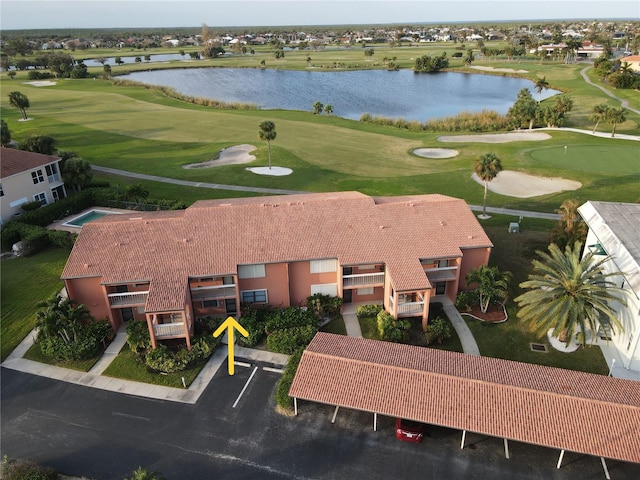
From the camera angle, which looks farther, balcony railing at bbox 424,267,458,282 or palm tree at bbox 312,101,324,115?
palm tree at bbox 312,101,324,115

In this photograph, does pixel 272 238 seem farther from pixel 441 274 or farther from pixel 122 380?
pixel 122 380

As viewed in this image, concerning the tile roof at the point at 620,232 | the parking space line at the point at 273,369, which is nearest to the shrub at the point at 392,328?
the parking space line at the point at 273,369

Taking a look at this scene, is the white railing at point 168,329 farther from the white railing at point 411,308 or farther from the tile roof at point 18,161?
the tile roof at point 18,161

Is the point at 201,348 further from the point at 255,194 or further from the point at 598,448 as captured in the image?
the point at 255,194

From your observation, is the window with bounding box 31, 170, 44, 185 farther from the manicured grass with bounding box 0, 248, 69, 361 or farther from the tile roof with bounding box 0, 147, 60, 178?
the manicured grass with bounding box 0, 248, 69, 361

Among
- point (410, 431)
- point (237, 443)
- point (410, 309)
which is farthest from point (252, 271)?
point (410, 431)

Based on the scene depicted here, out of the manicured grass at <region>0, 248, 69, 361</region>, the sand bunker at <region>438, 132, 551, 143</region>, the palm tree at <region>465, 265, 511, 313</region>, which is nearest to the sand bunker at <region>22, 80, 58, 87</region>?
the manicured grass at <region>0, 248, 69, 361</region>

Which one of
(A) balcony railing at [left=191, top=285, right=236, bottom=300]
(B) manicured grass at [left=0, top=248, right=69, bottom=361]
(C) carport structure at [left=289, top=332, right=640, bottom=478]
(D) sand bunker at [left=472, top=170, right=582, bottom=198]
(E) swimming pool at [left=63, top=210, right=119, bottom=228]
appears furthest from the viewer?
(D) sand bunker at [left=472, top=170, right=582, bottom=198]
